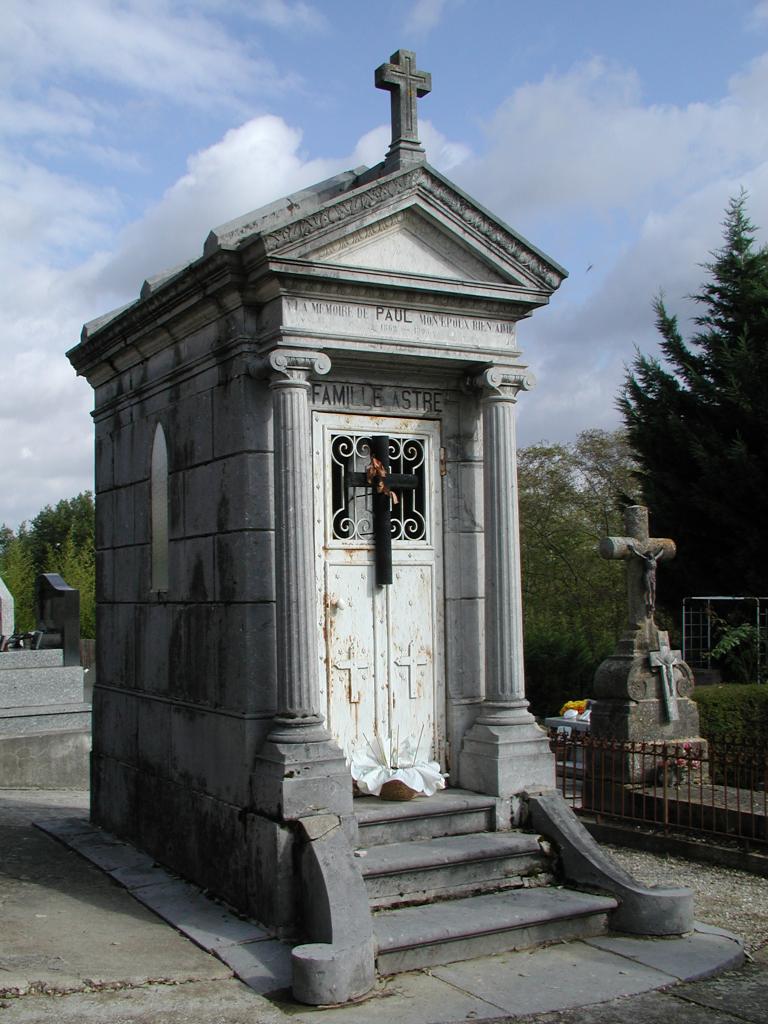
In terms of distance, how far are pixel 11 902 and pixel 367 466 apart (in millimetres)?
3396

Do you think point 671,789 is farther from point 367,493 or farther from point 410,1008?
point 410,1008

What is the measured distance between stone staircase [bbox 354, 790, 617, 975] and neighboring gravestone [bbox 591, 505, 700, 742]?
409cm

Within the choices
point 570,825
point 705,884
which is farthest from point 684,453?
point 570,825

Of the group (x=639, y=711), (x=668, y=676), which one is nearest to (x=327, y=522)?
(x=639, y=711)

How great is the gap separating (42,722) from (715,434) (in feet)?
36.4

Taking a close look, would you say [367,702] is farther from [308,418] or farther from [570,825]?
[308,418]

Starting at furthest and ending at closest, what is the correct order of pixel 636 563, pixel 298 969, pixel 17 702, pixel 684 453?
pixel 684 453
pixel 17 702
pixel 636 563
pixel 298 969

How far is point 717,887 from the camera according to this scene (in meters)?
7.58

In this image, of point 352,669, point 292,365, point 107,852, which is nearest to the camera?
point 292,365

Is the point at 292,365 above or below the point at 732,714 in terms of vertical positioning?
above

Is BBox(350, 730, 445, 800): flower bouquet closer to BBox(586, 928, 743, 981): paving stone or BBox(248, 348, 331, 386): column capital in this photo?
BBox(586, 928, 743, 981): paving stone

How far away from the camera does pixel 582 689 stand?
1670 cm

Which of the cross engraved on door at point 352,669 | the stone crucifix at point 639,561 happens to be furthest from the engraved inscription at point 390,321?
the stone crucifix at point 639,561

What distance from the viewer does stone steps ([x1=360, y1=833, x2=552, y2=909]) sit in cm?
584
